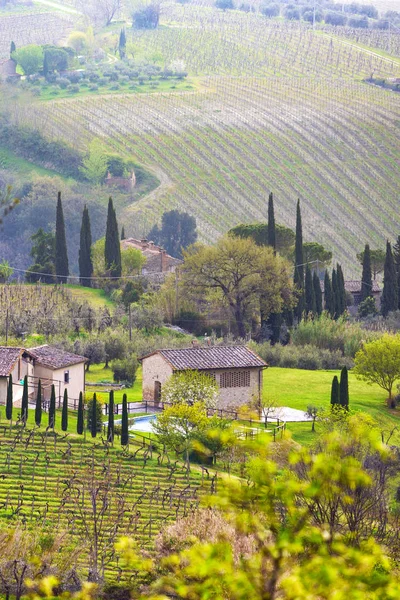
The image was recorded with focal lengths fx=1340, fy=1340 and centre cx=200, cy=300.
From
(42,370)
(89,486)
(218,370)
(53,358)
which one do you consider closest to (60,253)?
(218,370)

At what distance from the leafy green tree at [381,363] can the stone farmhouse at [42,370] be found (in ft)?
43.2

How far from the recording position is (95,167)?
15975 cm

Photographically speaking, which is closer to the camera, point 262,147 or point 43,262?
point 43,262

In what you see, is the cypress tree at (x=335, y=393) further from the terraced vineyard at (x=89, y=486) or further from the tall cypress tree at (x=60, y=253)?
the tall cypress tree at (x=60, y=253)

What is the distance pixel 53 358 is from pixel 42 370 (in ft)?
3.47

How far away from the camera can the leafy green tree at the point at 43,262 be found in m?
88.6

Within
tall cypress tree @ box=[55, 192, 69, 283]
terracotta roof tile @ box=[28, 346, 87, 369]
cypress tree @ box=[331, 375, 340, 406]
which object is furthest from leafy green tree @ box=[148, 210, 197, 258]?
cypress tree @ box=[331, 375, 340, 406]

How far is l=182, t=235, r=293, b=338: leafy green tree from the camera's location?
80062 mm

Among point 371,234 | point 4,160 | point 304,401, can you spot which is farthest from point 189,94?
point 304,401

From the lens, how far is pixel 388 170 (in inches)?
6284

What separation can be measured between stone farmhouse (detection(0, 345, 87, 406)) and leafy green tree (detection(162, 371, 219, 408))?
12.5ft

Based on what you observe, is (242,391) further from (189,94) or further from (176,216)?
(189,94)

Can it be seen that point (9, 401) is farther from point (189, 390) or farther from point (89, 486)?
point (89, 486)

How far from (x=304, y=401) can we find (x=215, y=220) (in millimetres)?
90485
